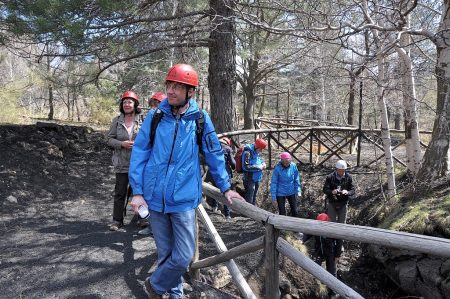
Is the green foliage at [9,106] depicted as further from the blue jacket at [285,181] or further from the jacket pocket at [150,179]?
the jacket pocket at [150,179]

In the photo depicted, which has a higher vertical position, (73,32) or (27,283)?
(73,32)

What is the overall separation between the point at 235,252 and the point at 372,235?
1376 mm

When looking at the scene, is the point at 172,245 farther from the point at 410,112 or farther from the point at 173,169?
the point at 410,112

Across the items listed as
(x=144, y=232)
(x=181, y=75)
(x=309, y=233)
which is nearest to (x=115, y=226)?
(x=144, y=232)

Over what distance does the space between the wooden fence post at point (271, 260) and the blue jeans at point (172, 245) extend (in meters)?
0.57

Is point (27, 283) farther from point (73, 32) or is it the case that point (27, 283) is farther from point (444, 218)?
point (444, 218)

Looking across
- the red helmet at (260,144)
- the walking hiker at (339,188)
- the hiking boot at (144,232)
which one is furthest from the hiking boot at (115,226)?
the walking hiker at (339,188)

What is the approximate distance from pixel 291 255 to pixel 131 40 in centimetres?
677

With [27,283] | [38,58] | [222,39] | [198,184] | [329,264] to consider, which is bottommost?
[329,264]

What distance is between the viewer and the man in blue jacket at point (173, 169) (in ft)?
9.56

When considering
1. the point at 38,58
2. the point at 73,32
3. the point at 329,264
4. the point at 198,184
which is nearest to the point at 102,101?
the point at 38,58

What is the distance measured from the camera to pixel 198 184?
3100 millimetres

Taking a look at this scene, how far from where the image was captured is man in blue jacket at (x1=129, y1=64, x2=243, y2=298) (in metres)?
2.91

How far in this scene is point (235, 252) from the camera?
3439 mm
